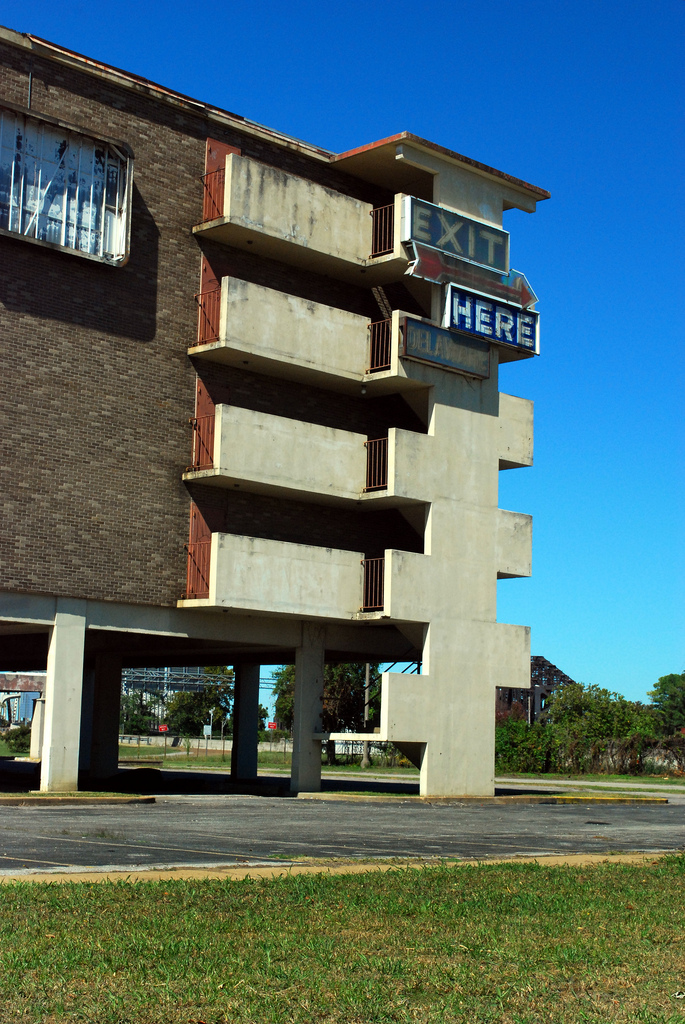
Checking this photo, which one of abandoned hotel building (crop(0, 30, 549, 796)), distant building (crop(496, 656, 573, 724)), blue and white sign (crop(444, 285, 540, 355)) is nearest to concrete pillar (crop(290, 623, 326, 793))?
abandoned hotel building (crop(0, 30, 549, 796))

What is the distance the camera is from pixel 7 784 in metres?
35.8

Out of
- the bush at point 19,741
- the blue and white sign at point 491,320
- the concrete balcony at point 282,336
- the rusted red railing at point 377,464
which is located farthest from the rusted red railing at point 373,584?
the bush at point 19,741

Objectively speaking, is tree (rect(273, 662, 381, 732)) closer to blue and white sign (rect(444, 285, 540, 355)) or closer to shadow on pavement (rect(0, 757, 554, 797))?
shadow on pavement (rect(0, 757, 554, 797))

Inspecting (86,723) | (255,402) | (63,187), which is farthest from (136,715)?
(63,187)

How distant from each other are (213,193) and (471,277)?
27.4 ft

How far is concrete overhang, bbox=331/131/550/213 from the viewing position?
35.5 metres

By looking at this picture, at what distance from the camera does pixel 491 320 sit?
37.4 meters

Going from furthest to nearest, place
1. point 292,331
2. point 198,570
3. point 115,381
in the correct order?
point 292,331
point 198,570
point 115,381

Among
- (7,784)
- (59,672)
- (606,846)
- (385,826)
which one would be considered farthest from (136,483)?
(606,846)

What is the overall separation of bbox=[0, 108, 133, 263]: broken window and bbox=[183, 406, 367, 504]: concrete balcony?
552 centimetres

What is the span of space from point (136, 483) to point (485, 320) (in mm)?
12441

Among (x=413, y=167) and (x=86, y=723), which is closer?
(x=413, y=167)

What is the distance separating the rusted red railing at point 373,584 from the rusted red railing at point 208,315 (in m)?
7.96

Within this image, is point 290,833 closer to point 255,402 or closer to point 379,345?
point 255,402
